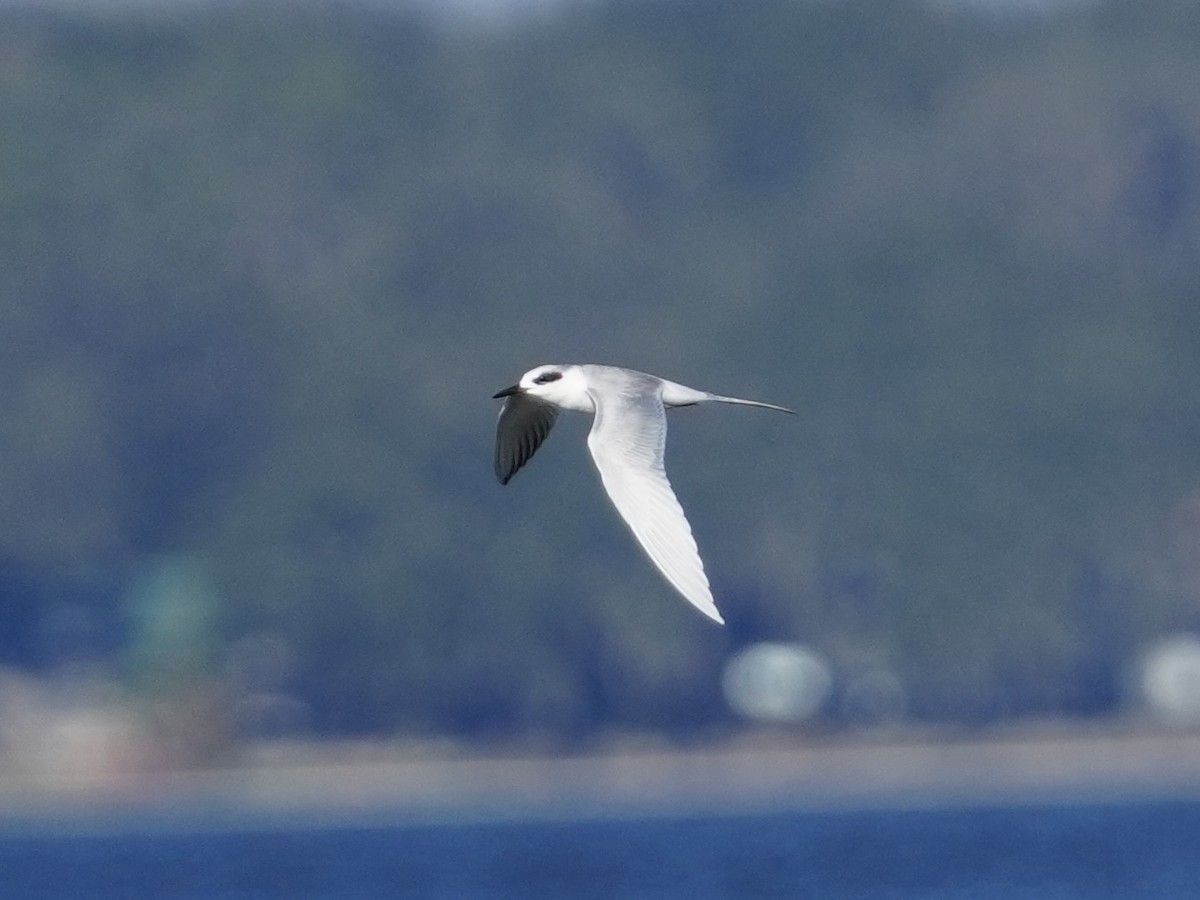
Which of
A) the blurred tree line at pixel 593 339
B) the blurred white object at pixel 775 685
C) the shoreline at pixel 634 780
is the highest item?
the blurred tree line at pixel 593 339

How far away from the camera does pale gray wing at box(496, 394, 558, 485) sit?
13.1 meters

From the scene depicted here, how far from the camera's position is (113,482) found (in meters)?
103

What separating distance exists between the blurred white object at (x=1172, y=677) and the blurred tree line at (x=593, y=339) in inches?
34.2

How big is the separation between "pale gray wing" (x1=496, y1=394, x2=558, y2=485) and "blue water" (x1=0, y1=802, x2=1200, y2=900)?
34804 millimetres

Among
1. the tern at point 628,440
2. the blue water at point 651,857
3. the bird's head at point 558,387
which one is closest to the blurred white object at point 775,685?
the blue water at point 651,857

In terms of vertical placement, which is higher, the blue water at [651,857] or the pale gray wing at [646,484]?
the blue water at [651,857]

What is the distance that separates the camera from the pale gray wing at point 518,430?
42.9 feet

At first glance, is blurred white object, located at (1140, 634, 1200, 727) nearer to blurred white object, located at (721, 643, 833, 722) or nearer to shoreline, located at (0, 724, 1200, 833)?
shoreline, located at (0, 724, 1200, 833)

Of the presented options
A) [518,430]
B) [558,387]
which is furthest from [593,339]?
[558,387]

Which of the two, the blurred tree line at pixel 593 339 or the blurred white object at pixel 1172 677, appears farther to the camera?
the blurred tree line at pixel 593 339

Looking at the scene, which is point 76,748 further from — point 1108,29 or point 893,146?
point 1108,29

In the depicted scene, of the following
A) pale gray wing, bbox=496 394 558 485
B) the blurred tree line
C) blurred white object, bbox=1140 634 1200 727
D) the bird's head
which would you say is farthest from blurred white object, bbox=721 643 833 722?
the bird's head

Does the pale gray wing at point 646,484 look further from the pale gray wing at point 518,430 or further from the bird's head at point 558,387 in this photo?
the pale gray wing at point 518,430

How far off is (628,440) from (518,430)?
2304 millimetres
